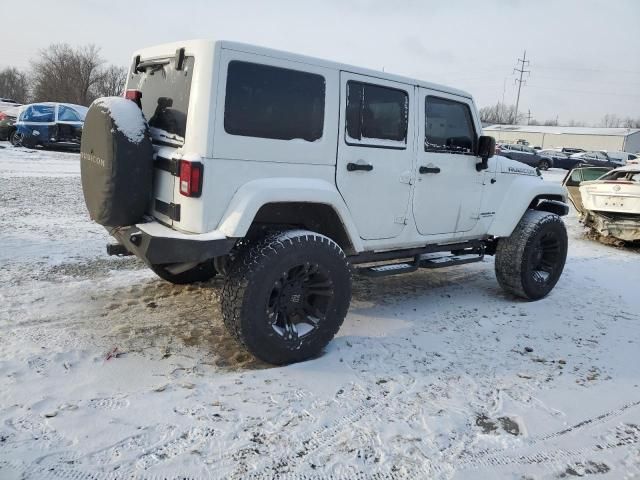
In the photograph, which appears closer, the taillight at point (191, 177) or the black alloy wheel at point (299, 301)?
the taillight at point (191, 177)

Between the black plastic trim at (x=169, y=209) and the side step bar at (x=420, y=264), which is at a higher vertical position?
the black plastic trim at (x=169, y=209)

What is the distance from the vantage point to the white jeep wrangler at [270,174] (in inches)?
133

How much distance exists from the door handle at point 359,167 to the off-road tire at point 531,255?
2180 millimetres

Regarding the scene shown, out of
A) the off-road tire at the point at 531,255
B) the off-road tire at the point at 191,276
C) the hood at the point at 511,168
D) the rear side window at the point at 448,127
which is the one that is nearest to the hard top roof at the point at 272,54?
the rear side window at the point at 448,127

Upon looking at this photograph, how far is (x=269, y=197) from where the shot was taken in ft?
11.4

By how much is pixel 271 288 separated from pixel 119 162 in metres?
1.31

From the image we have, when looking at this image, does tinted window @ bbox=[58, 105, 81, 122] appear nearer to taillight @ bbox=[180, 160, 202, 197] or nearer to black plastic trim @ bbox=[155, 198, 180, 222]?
black plastic trim @ bbox=[155, 198, 180, 222]

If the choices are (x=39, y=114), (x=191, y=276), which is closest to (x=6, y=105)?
(x=39, y=114)

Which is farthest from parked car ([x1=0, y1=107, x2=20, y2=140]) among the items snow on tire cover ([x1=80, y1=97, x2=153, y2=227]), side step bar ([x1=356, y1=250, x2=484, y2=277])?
side step bar ([x1=356, y1=250, x2=484, y2=277])

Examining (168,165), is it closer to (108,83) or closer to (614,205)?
(614,205)

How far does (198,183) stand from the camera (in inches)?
130

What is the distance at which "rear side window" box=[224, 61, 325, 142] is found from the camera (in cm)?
342

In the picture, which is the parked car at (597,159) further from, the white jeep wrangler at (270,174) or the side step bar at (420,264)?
the white jeep wrangler at (270,174)

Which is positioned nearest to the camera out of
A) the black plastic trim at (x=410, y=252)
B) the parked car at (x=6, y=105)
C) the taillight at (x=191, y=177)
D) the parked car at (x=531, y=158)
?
the taillight at (x=191, y=177)
